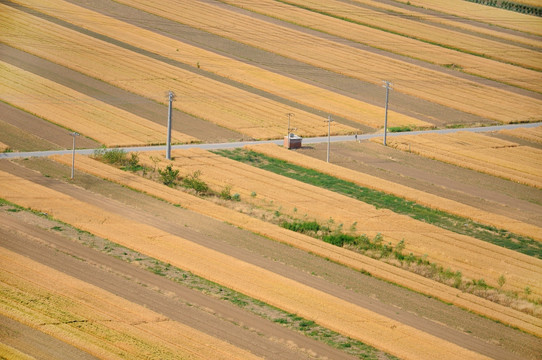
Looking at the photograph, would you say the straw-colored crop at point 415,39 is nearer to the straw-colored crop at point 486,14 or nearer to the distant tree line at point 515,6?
the straw-colored crop at point 486,14

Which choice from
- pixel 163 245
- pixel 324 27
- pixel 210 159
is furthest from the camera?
pixel 324 27

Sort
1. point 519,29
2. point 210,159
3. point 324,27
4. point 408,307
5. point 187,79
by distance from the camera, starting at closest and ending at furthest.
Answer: point 408,307 → point 210,159 → point 187,79 → point 324,27 → point 519,29

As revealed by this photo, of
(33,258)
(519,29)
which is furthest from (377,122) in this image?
(519,29)

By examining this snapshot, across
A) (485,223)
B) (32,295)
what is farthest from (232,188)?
(32,295)

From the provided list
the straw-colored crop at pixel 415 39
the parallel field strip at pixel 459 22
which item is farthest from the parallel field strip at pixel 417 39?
the parallel field strip at pixel 459 22

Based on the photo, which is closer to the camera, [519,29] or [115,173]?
[115,173]

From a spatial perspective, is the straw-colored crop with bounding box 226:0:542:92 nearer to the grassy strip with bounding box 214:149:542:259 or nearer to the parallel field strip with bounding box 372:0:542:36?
the parallel field strip with bounding box 372:0:542:36

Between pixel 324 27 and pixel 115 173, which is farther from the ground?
pixel 324 27

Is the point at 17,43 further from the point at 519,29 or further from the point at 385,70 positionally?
the point at 519,29
